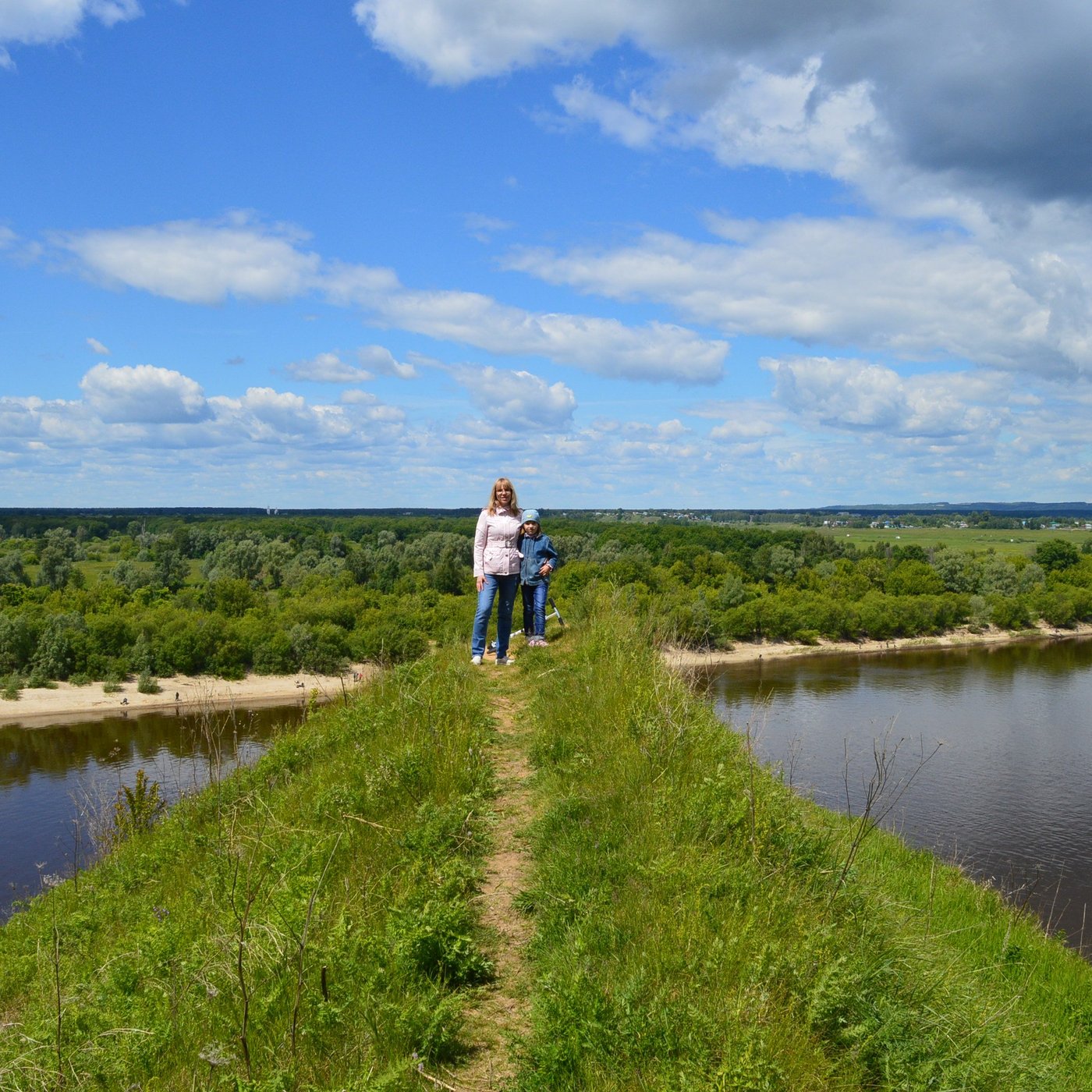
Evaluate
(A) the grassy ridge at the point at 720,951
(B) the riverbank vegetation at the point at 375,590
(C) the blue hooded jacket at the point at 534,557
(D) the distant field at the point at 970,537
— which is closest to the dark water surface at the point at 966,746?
(A) the grassy ridge at the point at 720,951

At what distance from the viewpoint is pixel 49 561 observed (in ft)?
303

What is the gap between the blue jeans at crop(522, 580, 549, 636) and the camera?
33.0 ft

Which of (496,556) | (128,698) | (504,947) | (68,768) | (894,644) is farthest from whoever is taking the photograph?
(894,644)

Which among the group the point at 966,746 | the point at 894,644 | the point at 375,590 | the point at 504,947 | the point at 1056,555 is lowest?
the point at 894,644

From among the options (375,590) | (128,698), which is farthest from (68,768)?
(375,590)

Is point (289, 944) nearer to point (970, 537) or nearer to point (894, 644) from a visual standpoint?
point (894, 644)

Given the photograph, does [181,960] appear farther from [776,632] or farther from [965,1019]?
[776,632]

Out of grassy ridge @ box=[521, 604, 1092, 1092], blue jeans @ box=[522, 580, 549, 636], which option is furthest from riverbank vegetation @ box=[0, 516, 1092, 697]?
grassy ridge @ box=[521, 604, 1092, 1092]

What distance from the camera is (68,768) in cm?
3828

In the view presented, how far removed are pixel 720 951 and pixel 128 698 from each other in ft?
199

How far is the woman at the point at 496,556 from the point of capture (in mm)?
9250

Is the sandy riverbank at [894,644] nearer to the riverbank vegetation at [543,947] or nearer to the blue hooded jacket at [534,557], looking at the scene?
the blue hooded jacket at [534,557]

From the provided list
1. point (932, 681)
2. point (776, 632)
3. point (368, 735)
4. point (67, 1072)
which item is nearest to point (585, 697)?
point (368, 735)

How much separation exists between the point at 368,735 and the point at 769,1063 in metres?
4.30
